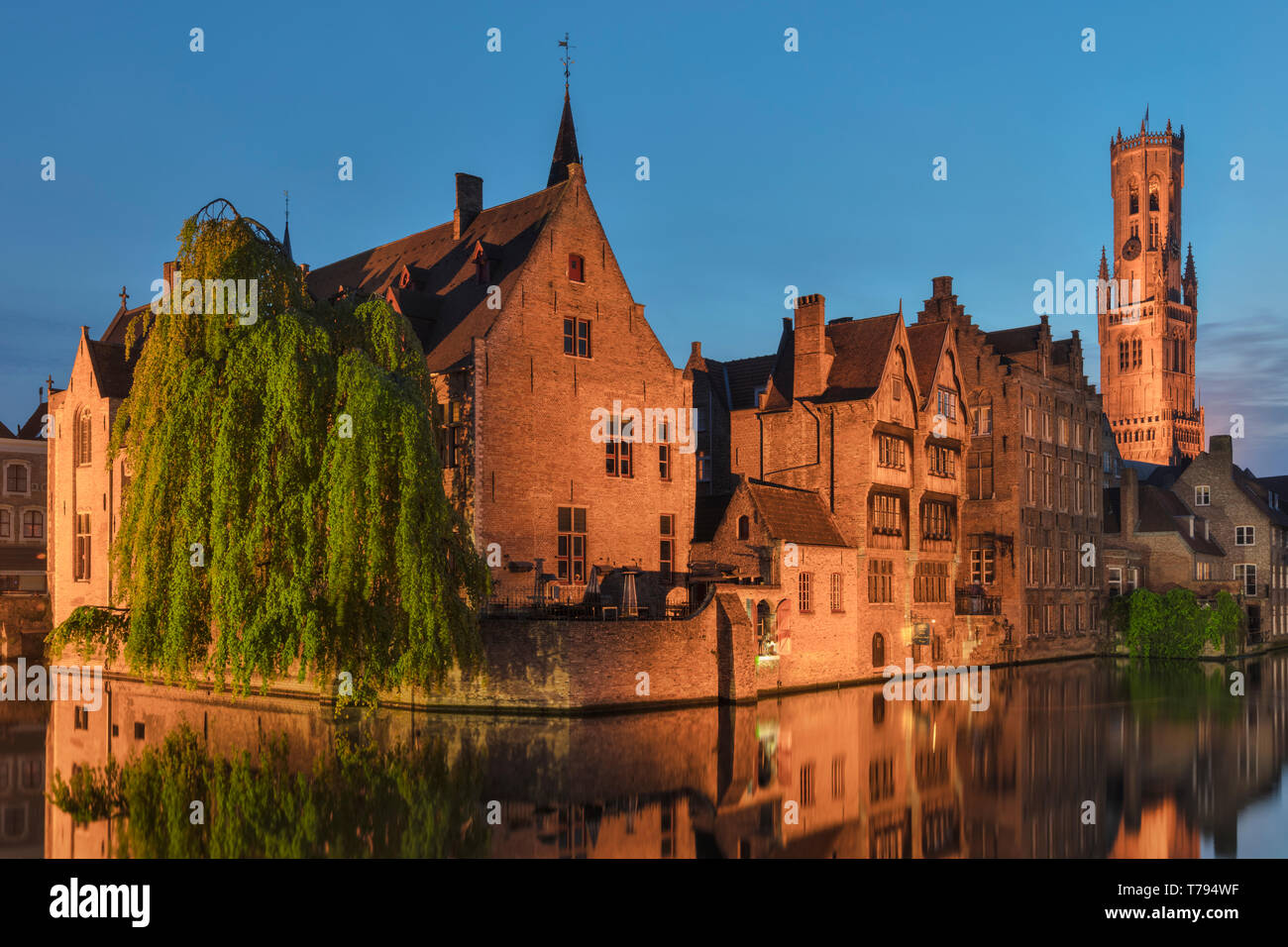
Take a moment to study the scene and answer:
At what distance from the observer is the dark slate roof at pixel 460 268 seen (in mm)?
37794

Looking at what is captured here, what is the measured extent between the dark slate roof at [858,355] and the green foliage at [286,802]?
Result: 79.3 feet

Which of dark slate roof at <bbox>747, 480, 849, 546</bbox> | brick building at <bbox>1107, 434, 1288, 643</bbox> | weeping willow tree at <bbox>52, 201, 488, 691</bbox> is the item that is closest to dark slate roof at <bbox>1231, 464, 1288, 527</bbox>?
brick building at <bbox>1107, 434, 1288, 643</bbox>

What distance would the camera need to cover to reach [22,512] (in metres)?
58.2

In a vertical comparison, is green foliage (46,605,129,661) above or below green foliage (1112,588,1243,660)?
above

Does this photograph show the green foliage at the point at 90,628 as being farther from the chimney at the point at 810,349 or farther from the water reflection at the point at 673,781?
the chimney at the point at 810,349

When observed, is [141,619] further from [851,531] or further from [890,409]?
[890,409]

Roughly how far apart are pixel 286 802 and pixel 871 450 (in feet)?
93.6

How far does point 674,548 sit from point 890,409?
388 inches

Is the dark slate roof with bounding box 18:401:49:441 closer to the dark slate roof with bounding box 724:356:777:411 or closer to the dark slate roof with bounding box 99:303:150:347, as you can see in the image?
the dark slate roof with bounding box 99:303:150:347

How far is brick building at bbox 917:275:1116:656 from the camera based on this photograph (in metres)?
52.3

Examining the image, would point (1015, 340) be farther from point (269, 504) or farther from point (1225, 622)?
point (269, 504)

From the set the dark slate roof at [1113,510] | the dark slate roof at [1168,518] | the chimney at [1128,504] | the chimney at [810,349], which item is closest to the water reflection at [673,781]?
the chimney at [810,349]

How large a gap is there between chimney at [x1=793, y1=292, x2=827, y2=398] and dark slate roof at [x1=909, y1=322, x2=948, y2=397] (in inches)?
172

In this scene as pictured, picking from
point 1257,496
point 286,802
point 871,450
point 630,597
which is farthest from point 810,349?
point 1257,496
